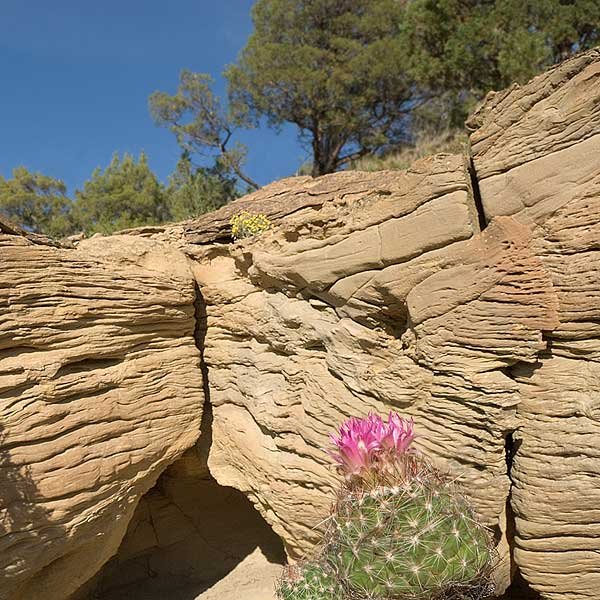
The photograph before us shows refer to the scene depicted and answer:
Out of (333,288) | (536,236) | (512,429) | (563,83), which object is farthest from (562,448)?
(563,83)

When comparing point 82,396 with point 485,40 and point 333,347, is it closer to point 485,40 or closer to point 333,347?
point 333,347

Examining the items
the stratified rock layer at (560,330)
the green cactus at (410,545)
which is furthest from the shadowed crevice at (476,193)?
the green cactus at (410,545)

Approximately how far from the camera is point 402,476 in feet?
9.23

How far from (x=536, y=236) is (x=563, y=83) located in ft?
3.51

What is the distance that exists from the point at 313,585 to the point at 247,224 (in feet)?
11.5

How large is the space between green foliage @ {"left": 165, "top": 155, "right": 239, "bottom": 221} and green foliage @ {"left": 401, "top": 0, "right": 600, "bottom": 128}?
227 inches

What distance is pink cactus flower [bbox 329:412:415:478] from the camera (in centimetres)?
284

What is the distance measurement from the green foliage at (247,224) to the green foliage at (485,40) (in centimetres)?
739

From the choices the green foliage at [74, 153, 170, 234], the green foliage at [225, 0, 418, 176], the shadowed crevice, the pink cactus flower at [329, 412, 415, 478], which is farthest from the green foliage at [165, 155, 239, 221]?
the pink cactus flower at [329, 412, 415, 478]

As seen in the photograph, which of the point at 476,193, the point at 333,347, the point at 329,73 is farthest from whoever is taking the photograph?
the point at 329,73

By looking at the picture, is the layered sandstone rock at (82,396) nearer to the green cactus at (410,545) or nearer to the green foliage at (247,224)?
the green foliage at (247,224)

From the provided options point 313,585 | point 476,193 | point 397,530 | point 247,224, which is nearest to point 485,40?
point 247,224

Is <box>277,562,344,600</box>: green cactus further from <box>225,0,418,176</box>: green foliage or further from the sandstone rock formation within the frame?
<box>225,0,418,176</box>: green foliage

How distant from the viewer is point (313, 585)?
3.35 metres
